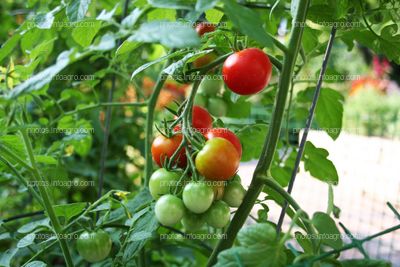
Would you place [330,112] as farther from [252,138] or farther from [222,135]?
[222,135]

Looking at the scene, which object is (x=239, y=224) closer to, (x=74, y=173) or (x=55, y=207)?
(x=55, y=207)

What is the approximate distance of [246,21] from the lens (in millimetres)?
491

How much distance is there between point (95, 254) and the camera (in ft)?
2.60

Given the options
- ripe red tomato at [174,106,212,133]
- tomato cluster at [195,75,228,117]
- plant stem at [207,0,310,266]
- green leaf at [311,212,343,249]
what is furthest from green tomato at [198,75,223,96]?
green leaf at [311,212,343,249]

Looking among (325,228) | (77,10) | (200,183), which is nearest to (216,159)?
(200,183)

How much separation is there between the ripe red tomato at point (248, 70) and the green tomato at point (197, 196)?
152 mm

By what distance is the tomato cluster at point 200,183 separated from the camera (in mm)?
630

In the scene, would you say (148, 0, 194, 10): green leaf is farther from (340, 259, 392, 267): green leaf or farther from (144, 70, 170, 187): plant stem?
(144, 70, 170, 187): plant stem

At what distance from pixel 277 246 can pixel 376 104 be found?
6033 mm

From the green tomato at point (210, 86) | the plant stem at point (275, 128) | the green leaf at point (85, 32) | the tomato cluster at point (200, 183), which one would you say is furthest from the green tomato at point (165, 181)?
the green tomato at point (210, 86)

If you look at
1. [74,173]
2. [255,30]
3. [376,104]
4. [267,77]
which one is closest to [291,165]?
[267,77]

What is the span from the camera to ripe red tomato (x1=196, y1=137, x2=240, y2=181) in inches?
24.7

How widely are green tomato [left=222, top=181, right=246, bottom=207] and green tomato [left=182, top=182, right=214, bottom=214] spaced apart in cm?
6

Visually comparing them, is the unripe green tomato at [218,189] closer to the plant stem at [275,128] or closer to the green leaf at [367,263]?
the plant stem at [275,128]
